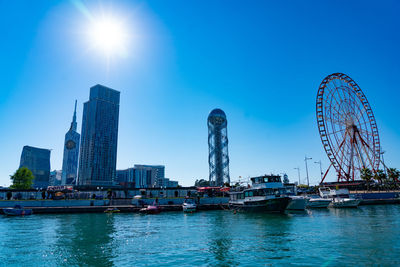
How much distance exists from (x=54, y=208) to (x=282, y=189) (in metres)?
59.1

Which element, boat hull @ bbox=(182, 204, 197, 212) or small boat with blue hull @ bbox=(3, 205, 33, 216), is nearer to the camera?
small boat with blue hull @ bbox=(3, 205, 33, 216)

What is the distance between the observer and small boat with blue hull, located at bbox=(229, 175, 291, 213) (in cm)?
5475

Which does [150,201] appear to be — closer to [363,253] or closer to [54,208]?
[54,208]

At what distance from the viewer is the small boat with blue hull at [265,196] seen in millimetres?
54750

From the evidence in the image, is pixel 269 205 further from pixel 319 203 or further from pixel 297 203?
pixel 319 203

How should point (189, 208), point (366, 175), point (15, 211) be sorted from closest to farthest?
point (15, 211) → point (189, 208) → point (366, 175)

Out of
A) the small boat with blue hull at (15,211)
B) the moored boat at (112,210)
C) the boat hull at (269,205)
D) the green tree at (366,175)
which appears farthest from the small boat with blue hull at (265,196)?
the green tree at (366,175)

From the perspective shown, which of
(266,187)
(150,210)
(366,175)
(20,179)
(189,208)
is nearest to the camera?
(266,187)

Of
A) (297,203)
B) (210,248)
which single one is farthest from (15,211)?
(297,203)

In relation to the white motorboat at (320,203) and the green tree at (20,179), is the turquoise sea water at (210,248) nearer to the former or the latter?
the white motorboat at (320,203)

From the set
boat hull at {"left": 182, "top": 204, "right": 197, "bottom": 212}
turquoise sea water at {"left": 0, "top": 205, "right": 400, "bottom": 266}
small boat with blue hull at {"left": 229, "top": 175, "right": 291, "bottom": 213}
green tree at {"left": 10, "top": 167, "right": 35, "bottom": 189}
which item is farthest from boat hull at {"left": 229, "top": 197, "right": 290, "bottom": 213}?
green tree at {"left": 10, "top": 167, "right": 35, "bottom": 189}

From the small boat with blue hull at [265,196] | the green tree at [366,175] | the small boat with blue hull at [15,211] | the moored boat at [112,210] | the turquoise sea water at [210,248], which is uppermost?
the green tree at [366,175]

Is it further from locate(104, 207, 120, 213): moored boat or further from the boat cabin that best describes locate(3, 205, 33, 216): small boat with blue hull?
the boat cabin

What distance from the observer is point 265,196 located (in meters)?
56.7
